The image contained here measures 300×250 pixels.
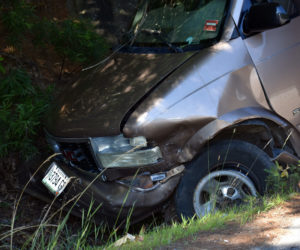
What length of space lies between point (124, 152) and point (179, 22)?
1476mm

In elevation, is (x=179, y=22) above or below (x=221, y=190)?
above

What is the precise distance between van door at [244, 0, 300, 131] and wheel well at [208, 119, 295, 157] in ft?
0.51

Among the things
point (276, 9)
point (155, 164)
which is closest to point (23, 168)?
point (155, 164)

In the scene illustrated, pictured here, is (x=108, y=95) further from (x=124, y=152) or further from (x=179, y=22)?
(x=179, y=22)

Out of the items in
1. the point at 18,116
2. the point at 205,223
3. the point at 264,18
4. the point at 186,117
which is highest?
the point at 264,18

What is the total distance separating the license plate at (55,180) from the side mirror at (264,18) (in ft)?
6.59

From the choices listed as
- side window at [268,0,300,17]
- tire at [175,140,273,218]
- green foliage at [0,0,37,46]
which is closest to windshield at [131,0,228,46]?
→ side window at [268,0,300,17]

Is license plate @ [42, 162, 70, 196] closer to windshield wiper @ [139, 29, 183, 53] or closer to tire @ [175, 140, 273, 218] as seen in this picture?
tire @ [175, 140, 273, 218]

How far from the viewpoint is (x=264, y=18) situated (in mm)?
3621

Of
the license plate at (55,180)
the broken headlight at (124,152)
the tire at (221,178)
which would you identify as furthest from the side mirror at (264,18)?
the license plate at (55,180)

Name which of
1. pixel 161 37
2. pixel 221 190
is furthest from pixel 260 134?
pixel 161 37

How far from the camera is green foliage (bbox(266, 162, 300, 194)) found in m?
3.70

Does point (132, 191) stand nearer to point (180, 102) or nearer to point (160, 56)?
point (180, 102)

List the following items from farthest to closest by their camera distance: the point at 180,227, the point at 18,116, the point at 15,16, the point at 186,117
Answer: the point at 15,16 < the point at 18,116 < the point at 186,117 < the point at 180,227
